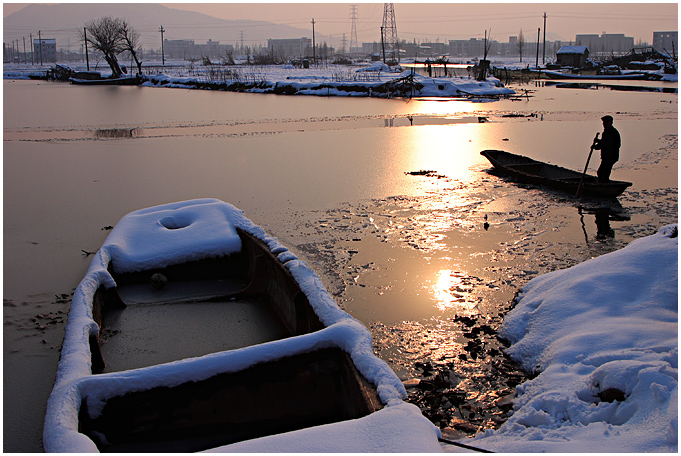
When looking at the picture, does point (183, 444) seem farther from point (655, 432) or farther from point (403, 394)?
point (655, 432)

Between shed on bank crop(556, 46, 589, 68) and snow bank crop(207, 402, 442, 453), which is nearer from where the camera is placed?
snow bank crop(207, 402, 442, 453)

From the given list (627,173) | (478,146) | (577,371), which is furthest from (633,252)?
(478,146)

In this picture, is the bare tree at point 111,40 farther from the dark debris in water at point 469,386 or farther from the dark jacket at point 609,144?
the dark debris in water at point 469,386

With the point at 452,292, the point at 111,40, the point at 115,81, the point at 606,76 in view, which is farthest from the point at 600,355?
the point at 111,40

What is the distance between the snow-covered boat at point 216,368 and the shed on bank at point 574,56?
71.2 meters

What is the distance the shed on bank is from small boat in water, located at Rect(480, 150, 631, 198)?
204 ft

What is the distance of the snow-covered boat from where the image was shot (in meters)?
3.36

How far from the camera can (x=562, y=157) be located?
15375mm

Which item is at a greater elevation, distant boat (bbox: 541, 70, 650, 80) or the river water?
distant boat (bbox: 541, 70, 650, 80)

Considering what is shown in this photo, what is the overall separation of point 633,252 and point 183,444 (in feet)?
16.8

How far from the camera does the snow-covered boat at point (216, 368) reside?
3.36 metres

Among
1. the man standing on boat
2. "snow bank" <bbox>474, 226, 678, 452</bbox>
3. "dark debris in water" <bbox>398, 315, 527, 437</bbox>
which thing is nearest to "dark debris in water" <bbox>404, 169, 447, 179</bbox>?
the man standing on boat

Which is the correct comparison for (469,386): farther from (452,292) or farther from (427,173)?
(427,173)

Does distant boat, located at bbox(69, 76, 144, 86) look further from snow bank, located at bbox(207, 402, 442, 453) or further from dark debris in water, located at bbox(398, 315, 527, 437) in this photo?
snow bank, located at bbox(207, 402, 442, 453)
